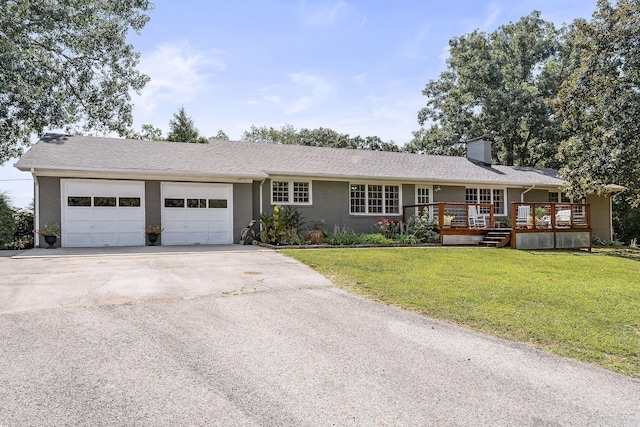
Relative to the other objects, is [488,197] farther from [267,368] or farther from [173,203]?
[267,368]

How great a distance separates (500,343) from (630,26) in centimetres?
1639

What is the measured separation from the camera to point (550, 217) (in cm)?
1572

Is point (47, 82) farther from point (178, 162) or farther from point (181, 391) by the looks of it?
point (181, 391)

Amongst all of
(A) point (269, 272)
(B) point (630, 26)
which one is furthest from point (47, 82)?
(B) point (630, 26)

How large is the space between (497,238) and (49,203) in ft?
47.8

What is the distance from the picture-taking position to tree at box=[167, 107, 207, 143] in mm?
30439

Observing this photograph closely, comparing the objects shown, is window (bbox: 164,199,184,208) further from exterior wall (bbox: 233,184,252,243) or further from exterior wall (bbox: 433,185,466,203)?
exterior wall (bbox: 433,185,466,203)

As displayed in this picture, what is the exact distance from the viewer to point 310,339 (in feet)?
14.3

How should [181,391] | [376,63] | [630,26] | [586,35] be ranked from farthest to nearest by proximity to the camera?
[376,63], [586,35], [630,26], [181,391]

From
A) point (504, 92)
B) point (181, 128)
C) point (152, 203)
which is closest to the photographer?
point (152, 203)

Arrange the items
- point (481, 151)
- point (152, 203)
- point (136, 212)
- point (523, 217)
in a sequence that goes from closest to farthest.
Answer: point (136, 212) → point (152, 203) → point (523, 217) → point (481, 151)

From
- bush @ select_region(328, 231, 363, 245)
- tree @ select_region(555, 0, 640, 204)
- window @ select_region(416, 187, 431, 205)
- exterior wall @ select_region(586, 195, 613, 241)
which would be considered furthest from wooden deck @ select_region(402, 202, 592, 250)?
exterior wall @ select_region(586, 195, 613, 241)

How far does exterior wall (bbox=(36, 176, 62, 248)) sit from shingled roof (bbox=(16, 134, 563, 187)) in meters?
0.57

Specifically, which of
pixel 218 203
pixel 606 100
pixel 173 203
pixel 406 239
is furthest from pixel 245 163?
pixel 606 100
